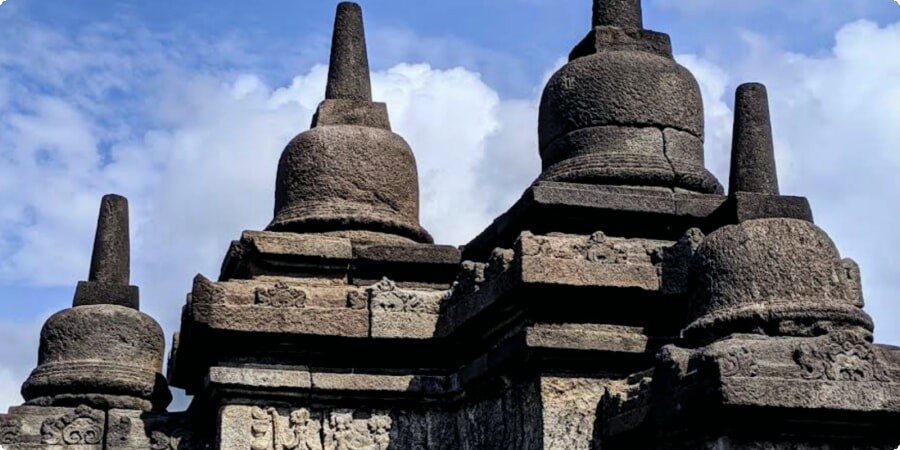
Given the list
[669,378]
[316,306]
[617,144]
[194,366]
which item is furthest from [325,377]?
[669,378]

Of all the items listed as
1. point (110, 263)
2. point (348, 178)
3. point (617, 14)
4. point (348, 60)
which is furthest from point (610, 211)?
point (110, 263)

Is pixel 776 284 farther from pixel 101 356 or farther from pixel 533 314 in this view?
pixel 101 356

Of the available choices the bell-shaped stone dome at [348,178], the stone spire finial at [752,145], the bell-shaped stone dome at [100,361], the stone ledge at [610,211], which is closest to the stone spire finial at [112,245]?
the bell-shaped stone dome at [100,361]

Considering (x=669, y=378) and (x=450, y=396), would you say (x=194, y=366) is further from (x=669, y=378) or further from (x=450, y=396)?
(x=669, y=378)

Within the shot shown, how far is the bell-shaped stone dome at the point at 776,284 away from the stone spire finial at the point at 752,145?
92 centimetres

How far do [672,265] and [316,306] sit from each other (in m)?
2.52

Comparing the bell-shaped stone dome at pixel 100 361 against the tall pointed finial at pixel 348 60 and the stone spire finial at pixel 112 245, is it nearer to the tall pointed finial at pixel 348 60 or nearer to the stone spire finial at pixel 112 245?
the stone spire finial at pixel 112 245

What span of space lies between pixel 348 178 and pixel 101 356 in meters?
2.84

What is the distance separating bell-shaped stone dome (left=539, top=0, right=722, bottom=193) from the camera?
9039 millimetres

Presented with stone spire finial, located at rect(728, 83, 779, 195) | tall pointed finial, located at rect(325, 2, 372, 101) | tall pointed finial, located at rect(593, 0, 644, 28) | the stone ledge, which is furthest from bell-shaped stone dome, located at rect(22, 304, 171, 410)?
stone spire finial, located at rect(728, 83, 779, 195)

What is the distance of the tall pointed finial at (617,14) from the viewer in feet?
32.1

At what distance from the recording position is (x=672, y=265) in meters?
8.09

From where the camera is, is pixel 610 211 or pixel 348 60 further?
pixel 348 60

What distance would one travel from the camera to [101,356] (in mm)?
11672
